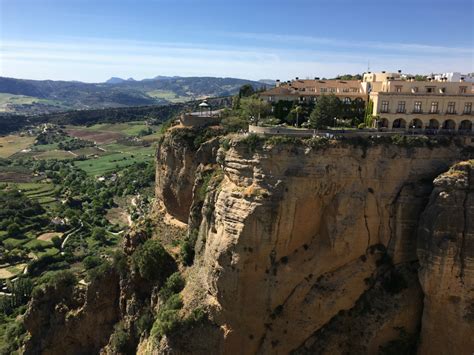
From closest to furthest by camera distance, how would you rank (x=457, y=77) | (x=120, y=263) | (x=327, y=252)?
(x=327, y=252)
(x=120, y=263)
(x=457, y=77)

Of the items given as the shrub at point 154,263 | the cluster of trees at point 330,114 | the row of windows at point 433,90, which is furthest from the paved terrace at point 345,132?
the shrub at point 154,263

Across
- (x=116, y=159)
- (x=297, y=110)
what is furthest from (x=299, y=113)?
(x=116, y=159)

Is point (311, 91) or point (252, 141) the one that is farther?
point (311, 91)

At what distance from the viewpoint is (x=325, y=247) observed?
34781mm

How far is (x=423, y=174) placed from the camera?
35.2 m

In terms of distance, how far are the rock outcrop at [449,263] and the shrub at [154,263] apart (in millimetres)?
25018

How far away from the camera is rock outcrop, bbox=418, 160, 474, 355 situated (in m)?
31.0

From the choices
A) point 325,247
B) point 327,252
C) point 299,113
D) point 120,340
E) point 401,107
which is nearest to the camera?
point 327,252

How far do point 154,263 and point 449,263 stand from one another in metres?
27.8

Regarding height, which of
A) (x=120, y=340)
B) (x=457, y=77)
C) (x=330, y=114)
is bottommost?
(x=120, y=340)

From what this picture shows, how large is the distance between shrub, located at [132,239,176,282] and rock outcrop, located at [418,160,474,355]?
82.1 feet

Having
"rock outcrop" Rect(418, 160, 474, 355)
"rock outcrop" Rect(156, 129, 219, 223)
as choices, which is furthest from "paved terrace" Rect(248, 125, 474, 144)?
"rock outcrop" Rect(156, 129, 219, 223)

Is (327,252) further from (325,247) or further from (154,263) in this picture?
(154,263)

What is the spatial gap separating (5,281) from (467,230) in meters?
75.8
